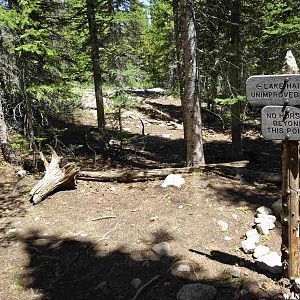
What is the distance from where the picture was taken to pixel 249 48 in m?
14.5

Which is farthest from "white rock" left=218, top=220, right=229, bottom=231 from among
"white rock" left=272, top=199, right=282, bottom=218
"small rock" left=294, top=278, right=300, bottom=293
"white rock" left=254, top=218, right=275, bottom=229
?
"small rock" left=294, top=278, right=300, bottom=293

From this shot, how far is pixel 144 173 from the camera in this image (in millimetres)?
9359

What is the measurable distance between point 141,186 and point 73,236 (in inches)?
99.7

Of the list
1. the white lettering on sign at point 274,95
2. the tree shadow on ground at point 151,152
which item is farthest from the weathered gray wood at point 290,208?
the tree shadow on ground at point 151,152

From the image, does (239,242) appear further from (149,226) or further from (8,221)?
(8,221)

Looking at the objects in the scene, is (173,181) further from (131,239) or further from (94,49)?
(94,49)

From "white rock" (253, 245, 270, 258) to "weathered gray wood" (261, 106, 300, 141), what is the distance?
212 cm

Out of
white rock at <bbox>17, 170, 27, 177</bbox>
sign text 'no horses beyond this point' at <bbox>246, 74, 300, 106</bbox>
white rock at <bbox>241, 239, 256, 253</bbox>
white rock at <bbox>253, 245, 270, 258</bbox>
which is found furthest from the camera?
white rock at <bbox>17, 170, 27, 177</bbox>

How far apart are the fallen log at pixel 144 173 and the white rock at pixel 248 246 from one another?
3266 millimetres

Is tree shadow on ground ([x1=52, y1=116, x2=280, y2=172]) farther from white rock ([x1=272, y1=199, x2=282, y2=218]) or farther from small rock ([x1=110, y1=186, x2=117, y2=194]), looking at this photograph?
white rock ([x1=272, y1=199, x2=282, y2=218])

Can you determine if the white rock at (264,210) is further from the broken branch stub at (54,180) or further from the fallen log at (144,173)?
the broken branch stub at (54,180)

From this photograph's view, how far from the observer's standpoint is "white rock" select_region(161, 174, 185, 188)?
8.53m

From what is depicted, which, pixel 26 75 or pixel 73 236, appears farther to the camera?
pixel 26 75

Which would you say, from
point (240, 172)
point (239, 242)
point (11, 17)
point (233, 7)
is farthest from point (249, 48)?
point (239, 242)
